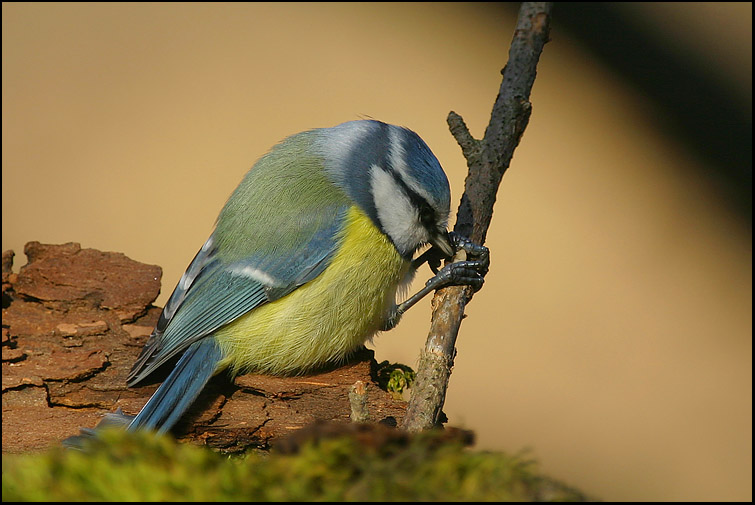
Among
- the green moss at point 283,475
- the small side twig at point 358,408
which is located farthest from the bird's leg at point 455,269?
the green moss at point 283,475

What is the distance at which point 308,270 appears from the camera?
4.83 feet

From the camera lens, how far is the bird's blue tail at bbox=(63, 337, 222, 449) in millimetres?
1273

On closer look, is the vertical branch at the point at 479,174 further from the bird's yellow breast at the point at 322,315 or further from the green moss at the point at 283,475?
the green moss at the point at 283,475

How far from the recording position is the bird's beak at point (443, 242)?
150cm

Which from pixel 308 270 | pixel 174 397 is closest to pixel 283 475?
pixel 174 397

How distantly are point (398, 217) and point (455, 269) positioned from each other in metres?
0.17

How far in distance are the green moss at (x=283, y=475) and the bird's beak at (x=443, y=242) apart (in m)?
0.88

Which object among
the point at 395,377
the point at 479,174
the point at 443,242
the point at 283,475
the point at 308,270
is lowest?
the point at 283,475

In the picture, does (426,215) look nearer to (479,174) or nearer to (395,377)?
(479,174)

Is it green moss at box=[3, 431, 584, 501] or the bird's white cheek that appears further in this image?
the bird's white cheek

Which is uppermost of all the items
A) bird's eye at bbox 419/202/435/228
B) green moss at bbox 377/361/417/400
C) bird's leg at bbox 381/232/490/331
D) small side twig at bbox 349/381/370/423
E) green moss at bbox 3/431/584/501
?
bird's eye at bbox 419/202/435/228

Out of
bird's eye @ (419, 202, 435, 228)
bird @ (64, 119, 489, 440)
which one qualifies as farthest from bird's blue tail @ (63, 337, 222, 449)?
bird's eye @ (419, 202, 435, 228)

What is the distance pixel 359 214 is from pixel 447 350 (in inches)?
16.2

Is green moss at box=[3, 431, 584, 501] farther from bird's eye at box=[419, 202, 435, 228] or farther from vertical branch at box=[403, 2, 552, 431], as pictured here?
bird's eye at box=[419, 202, 435, 228]
